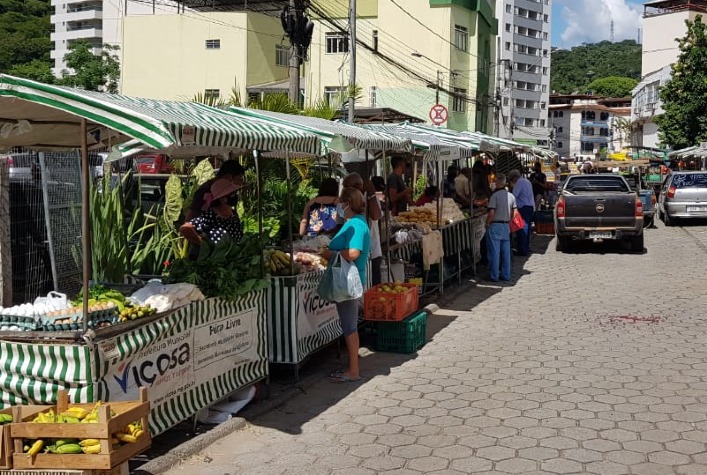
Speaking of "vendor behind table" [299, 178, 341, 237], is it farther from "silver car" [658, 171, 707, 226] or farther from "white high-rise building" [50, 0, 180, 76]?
"white high-rise building" [50, 0, 180, 76]

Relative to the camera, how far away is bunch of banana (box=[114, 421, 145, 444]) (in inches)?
176

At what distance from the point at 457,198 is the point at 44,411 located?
38.8 ft

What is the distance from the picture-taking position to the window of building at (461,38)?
44866 mm

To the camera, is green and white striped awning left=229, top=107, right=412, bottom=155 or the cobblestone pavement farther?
green and white striped awning left=229, top=107, right=412, bottom=155

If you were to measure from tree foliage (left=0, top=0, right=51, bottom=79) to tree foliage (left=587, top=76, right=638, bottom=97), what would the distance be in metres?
99.8

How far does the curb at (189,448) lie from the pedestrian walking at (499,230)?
7.85 meters

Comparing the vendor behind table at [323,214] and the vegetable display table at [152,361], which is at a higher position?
the vendor behind table at [323,214]

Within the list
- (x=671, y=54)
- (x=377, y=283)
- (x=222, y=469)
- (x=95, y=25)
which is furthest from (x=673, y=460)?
(x=95, y=25)

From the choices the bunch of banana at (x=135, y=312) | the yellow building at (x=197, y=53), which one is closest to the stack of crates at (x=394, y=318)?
the bunch of banana at (x=135, y=312)

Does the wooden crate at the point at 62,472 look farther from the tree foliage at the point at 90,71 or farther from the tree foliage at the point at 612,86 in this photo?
the tree foliage at the point at 612,86

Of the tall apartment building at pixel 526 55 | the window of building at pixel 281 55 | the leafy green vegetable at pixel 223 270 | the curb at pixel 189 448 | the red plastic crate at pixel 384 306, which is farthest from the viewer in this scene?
the tall apartment building at pixel 526 55

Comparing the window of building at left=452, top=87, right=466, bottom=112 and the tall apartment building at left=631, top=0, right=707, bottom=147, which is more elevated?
the tall apartment building at left=631, top=0, right=707, bottom=147

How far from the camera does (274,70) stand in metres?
46.7

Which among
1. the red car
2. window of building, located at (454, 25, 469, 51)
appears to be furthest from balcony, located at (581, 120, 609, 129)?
the red car
